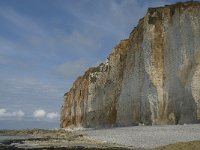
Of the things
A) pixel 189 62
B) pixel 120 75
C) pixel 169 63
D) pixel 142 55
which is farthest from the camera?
pixel 120 75

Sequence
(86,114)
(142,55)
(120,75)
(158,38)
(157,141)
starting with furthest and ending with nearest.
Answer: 1. (86,114)
2. (120,75)
3. (142,55)
4. (158,38)
5. (157,141)

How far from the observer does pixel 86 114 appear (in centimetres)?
6681

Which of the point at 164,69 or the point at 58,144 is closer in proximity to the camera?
the point at 58,144

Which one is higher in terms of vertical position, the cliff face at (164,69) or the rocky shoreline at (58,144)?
the cliff face at (164,69)

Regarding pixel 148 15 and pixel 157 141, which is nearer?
pixel 157 141

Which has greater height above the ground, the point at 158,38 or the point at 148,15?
the point at 148,15

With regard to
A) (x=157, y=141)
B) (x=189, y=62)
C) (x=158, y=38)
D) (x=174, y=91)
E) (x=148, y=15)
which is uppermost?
(x=148, y=15)

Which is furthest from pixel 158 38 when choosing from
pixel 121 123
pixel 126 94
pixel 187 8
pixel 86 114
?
pixel 86 114

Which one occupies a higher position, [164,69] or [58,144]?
[164,69]

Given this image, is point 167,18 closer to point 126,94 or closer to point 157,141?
point 126,94

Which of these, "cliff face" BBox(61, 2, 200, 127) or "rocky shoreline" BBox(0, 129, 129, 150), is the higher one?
"cliff face" BBox(61, 2, 200, 127)

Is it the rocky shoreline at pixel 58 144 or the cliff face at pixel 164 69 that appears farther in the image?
the cliff face at pixel 164 69

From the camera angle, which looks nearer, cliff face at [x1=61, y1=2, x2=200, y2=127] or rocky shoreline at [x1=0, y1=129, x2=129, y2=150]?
rocky shoreline at [x1=0, y1=129, x2=129, y2=150]

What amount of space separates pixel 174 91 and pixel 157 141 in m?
13.6
